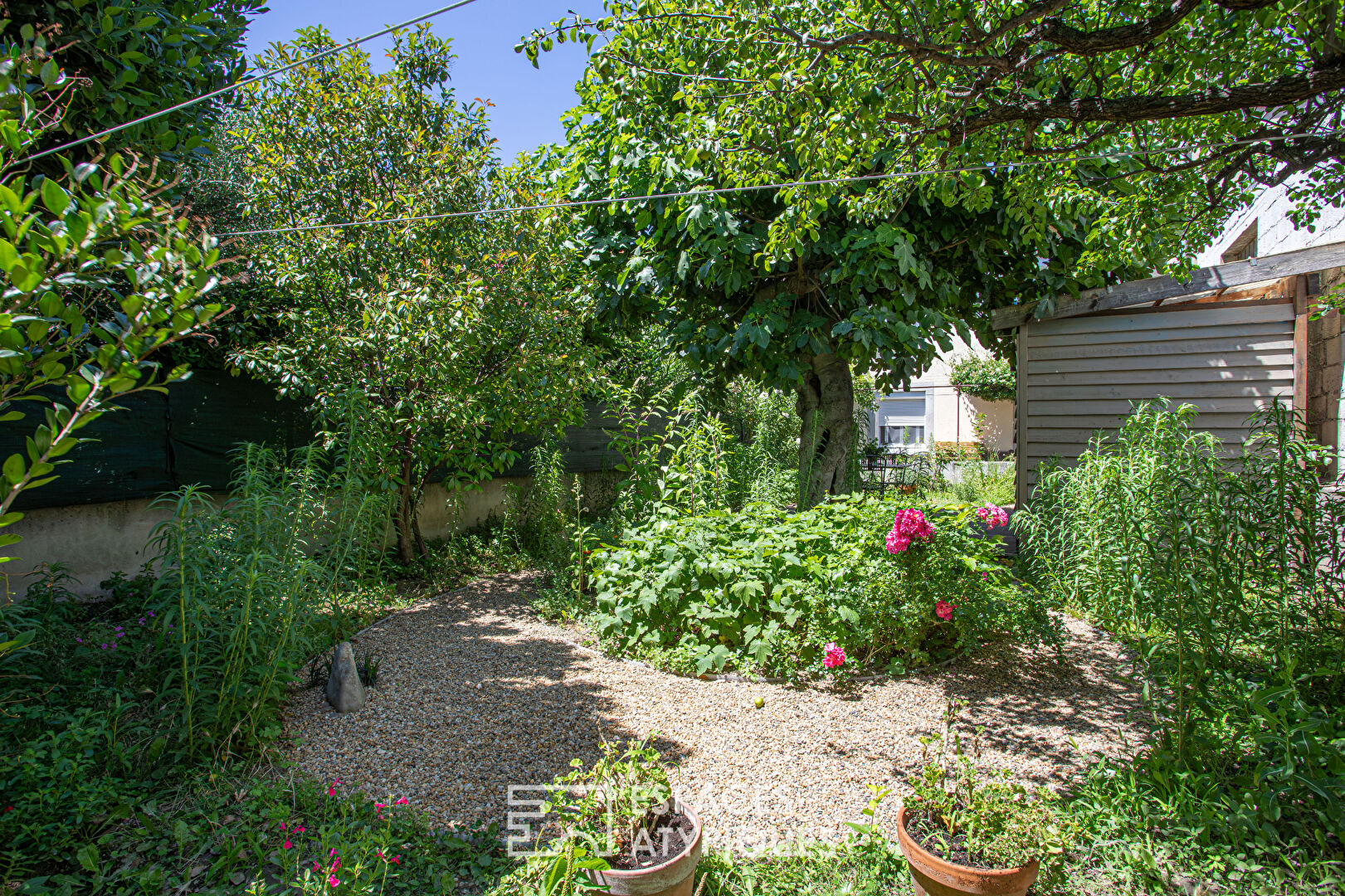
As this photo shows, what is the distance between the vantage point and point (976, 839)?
6.67 ft

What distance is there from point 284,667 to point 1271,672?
386 centimetres

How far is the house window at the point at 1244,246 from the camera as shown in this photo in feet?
26.2

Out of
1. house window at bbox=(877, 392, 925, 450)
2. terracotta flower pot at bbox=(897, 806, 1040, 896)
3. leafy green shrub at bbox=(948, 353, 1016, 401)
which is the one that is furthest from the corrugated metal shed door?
house window at bbox=(877, 392, 925, 450)

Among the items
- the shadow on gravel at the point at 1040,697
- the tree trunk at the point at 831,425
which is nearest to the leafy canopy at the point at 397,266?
the tree trunk at the point at 831,425

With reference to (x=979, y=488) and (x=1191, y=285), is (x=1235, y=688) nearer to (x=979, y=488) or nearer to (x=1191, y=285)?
(x=1191, y=285)

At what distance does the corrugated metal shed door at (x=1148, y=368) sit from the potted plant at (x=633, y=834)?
593cm

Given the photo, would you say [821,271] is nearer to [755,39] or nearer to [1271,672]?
[755,39]

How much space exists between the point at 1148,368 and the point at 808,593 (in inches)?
179

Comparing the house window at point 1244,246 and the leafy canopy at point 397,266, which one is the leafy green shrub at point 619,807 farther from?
the house window at point 1244,246

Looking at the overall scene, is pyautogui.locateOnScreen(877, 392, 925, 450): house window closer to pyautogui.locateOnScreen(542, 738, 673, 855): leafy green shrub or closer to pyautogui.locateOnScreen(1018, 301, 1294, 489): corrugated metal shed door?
pyautogui.locateOnScreen(1018, 301, 1294, 489): corrugated metal shed door

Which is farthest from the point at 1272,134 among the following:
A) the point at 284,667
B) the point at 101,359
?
the point at 284,667

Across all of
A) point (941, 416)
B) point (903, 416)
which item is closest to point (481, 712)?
point (941, 416)

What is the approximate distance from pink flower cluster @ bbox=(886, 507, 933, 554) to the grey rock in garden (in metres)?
2.78

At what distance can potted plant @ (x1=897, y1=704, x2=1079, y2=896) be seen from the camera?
6.40ft
